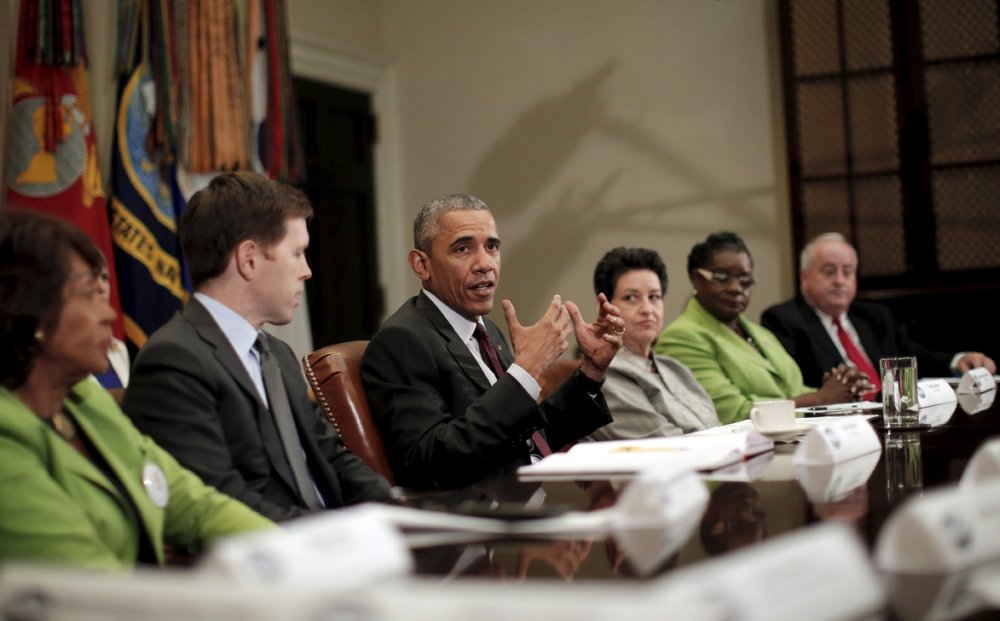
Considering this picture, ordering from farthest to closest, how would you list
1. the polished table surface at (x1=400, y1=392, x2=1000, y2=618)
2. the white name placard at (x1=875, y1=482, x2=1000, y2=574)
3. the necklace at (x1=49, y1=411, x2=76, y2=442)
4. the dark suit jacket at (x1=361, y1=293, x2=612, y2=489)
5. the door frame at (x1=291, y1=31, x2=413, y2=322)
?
the door frame at (x1=291, y1=31, x2=413, y2=322)
the dark suit jacket at (x1=361, y1=293, x2=612, y2=489)
the necklace at (x1=49, y1=411, x2=76, y2=442)
the polished table surface at (x1=400, y1=392, x2=1000, y2=618)
the white name placard at (x1=875, y1=482, x2=1000, y2=574)

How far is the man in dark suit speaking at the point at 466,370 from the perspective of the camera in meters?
2.11

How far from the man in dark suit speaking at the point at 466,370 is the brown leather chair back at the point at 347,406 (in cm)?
2

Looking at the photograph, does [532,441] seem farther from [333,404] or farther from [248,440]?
[248,440]

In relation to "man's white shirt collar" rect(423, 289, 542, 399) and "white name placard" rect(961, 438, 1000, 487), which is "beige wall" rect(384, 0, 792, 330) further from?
"white name placard" rect(961, 438, 1000, 487)

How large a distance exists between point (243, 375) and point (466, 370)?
0.70m

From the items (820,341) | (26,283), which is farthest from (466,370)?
(820,341)

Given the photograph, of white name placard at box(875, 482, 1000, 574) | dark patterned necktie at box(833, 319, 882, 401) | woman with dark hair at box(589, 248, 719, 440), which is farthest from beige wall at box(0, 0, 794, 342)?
white name placard at box(875, 482, 1000, 574)

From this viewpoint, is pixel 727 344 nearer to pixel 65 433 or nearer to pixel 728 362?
pixel 728 362

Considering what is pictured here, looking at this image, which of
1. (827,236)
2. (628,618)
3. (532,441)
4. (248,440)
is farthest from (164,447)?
(827,236)

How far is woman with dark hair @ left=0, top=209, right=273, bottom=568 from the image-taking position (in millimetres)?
1154

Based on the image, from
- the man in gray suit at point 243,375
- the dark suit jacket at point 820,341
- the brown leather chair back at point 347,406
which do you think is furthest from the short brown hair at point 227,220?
the dark suit jacket at point 820,341

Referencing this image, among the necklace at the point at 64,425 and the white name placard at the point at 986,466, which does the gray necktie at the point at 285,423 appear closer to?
the necklace at the point at 64,425

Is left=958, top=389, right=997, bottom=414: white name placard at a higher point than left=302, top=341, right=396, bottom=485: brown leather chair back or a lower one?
lower

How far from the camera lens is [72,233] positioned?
1299 millimetres
